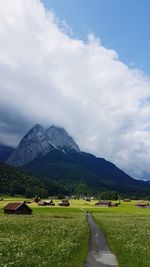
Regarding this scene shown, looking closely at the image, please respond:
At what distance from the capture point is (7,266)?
23984 mm

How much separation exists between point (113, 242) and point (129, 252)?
32.9 ft

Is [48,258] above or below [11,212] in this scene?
below

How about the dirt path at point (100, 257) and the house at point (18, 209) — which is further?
the house at point (18, 209)

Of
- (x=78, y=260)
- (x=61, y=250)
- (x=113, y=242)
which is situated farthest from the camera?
(x=113, y=242)

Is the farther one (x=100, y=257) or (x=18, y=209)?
(x=18, y=209)

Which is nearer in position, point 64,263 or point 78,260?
point 64,263

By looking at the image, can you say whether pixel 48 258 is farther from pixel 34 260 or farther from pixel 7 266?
pixel 7 266

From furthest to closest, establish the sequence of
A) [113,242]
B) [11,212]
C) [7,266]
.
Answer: [11,212] → [113,242] → [7,266]

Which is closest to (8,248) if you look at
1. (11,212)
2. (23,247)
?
(23,247)

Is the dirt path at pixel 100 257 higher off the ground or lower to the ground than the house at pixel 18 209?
lower

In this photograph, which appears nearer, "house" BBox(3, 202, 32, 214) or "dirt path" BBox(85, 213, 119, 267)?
"dirt path" BBox(85, 213, 119, 267)

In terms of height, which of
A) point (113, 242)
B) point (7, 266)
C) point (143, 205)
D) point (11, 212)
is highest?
point (143, 205)

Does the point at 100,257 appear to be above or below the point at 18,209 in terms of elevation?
below

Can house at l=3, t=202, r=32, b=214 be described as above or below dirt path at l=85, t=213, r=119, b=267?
above
